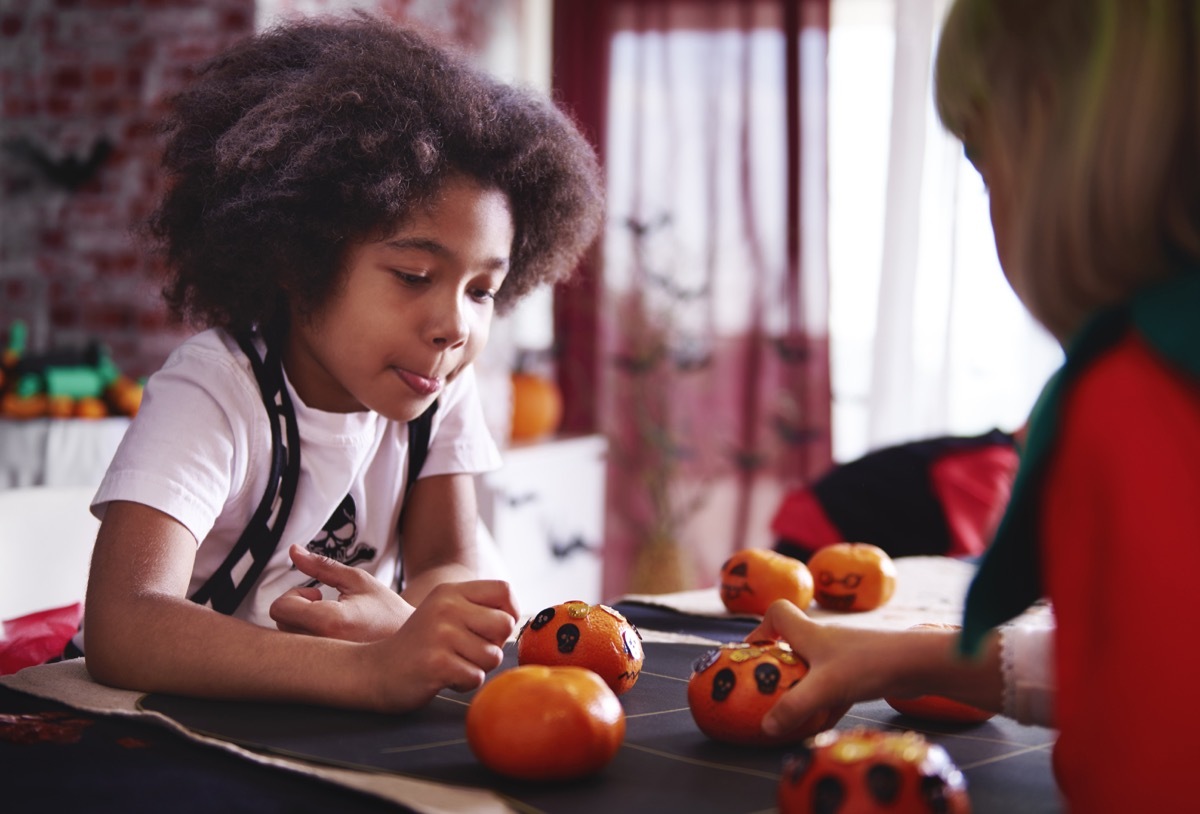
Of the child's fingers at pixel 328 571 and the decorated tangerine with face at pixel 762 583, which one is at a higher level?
the child's fingers at pixel 328 571

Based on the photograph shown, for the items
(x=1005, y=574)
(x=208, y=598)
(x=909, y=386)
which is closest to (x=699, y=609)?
(x=208, y=598)

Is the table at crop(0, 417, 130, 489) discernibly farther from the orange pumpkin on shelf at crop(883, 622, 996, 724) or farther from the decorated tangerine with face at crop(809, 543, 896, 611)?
the orange pumpkin on shelf at crop(883, 622, 996, 724)

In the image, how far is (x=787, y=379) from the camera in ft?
12.1

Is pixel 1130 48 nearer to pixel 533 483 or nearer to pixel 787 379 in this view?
pixel 533 483

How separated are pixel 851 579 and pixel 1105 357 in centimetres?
66

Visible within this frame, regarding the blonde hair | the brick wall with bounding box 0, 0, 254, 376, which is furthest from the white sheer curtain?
the blonde hair

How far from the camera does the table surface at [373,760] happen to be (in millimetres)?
623

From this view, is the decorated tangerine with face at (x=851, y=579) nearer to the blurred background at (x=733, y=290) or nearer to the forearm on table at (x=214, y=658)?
the forearm on table at (x=214, y=658)

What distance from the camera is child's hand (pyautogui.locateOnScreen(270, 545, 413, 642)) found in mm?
929

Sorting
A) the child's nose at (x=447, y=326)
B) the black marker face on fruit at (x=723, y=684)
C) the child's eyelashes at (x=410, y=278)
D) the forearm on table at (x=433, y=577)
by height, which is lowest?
the forearm on table at (x=433, y=577)

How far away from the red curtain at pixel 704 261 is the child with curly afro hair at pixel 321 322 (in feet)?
7.81

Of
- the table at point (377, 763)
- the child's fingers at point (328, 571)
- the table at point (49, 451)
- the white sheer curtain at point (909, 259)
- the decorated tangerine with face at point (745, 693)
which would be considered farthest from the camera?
the white sheer curtain at point (909, 259)

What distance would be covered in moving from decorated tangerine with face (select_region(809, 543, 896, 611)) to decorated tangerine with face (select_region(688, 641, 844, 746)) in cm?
42

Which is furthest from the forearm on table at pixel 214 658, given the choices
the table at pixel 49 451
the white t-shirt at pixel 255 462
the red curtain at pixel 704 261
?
the red curtain at pixel 704 261
